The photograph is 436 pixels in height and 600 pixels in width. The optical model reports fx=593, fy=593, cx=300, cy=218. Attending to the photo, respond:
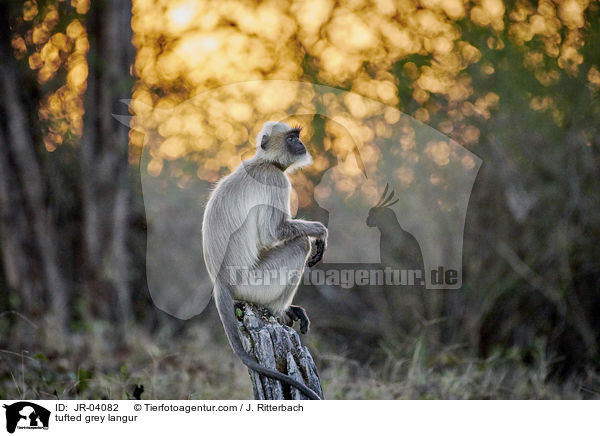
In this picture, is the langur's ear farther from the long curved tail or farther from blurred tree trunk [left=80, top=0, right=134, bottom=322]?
blurred tree trunk [left=80, top=0, right=134, bottom=322]

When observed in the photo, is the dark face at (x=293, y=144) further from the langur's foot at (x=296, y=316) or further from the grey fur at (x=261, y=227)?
the langur's foot at (x=296, y=316)

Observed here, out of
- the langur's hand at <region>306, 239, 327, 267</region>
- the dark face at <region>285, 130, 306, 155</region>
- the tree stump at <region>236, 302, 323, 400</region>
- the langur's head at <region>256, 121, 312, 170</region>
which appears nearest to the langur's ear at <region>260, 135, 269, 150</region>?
the langur's head at <region>256, 121, 312, 170</region>

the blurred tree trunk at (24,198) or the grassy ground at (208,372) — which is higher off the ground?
the blurred tree trunk at (24,198)

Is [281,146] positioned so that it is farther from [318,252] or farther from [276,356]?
[276,356]

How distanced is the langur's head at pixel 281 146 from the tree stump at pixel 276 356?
3.39ft

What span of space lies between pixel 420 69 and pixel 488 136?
1.26m

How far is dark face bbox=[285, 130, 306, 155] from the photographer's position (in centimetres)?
385

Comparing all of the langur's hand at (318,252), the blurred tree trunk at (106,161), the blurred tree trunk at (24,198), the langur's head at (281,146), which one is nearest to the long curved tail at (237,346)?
the langur's hand at (318,252)

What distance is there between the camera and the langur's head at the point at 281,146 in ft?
12.6
